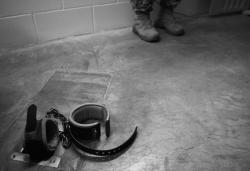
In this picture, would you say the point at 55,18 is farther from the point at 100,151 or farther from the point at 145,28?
the point at 100,151

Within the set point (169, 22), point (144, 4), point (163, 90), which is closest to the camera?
point (163, 90)

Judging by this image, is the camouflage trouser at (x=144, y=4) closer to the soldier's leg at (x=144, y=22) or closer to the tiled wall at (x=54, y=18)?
the soldier's leg at (x=144, y=22)

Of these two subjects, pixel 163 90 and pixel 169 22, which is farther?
pixel 169 22

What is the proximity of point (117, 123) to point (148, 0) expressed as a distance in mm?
1004

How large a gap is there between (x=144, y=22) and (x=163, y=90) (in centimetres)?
71

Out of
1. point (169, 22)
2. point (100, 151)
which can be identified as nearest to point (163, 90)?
point (100, 151)

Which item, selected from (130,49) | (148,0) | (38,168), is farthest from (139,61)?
(38,168)

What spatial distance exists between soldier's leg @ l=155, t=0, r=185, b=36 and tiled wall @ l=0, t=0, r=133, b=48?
0.25 meters

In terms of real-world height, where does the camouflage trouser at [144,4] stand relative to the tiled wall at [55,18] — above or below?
above

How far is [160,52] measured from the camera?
159 centimetres

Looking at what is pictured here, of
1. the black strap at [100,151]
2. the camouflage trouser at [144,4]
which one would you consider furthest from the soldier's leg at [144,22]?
the black strap at [100,151]

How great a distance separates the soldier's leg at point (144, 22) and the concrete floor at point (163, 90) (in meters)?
0.06

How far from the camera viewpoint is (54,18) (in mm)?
1659

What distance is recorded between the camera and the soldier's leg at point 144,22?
1.67 meters
